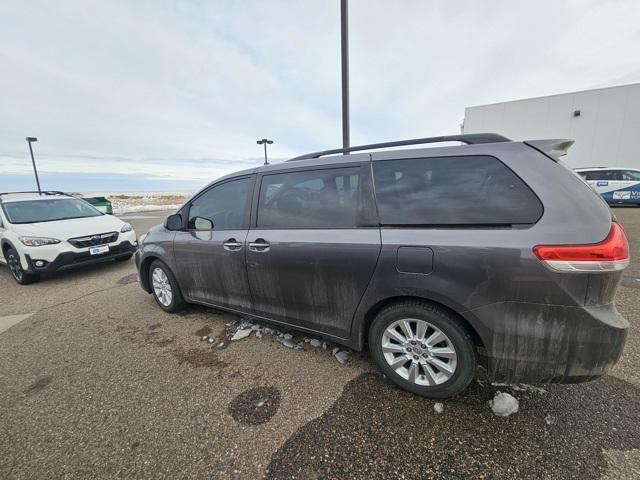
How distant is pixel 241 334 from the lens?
9.86 feet

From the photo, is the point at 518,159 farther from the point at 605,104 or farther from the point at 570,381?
the point at 605,104

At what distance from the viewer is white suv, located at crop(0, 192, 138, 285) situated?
470cm

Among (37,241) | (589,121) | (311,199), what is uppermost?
(589,121)

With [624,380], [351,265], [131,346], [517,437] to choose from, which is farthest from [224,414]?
[624,380]

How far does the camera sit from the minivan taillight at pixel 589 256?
4.95 feet

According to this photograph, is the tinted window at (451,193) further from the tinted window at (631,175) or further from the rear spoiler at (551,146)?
the tinted window at (631,175)

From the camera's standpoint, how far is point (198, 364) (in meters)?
2.55

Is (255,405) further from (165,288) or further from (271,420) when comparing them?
(165,288)

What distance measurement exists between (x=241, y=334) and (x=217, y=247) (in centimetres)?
98

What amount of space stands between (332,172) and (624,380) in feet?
9.15

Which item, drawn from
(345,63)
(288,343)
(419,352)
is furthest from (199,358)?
(345,63)

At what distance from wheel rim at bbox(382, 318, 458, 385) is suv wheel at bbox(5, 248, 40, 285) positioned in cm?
619

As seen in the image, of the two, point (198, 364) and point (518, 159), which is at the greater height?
point (518, 159)

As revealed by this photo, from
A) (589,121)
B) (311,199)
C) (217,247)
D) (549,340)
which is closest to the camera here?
(549,340)
